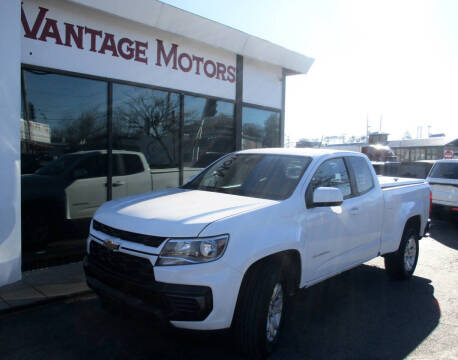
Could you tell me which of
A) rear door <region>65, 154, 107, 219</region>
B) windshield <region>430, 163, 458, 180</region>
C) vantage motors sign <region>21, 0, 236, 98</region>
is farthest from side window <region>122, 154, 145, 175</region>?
windshield <region>430, 163, 458, 180</region>

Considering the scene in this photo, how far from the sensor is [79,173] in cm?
662

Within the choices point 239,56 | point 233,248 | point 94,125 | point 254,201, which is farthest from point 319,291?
point 239,56

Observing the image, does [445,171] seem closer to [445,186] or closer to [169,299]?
[445,186]

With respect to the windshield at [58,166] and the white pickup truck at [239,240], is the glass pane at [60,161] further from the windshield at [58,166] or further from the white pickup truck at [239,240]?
the white pickup truck at [239,240]

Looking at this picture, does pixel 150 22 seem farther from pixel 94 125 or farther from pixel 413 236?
pixel 413 236

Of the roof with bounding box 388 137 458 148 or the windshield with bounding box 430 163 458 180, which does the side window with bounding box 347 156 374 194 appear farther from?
the roof with bounding box 388 137 458 148

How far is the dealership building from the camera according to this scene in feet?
16.5

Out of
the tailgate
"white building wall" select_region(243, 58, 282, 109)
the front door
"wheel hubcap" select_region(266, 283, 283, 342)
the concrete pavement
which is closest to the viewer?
"wheel hubcap" select_region(266, 283, 283, 342)

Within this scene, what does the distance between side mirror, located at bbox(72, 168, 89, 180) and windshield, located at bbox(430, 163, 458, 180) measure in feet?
27.5

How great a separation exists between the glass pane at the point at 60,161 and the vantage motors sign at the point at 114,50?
323mm

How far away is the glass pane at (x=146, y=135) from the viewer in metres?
7.23

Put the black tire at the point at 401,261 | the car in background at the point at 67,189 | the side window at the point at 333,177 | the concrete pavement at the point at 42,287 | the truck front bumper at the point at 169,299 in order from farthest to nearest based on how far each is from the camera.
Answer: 1. the car in background at the point at 67,189
2. the black tire at the point at 401,261
3. the concrete pavement at the point at 42,287
4. the side window at the point at 333,177
5. the truck front bumper at the point at 169,299

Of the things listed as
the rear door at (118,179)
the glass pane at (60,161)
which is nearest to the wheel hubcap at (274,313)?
the glass pane at (60,161)

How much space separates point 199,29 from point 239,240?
5895 millimetres
